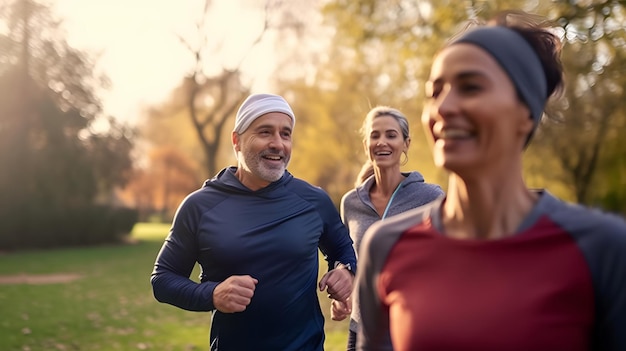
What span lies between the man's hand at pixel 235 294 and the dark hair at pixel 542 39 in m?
1.81

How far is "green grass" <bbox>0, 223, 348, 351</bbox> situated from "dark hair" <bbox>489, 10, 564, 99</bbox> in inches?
299

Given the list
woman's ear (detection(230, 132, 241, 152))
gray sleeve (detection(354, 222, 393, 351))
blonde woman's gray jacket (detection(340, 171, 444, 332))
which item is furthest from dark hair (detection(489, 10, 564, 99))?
blonde woman's gray jacket (detection(340, 171, 444, 332))

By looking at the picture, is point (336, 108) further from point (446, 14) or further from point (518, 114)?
point (518, 114)

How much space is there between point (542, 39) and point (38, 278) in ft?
60.3

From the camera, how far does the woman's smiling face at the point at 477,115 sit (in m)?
1.67

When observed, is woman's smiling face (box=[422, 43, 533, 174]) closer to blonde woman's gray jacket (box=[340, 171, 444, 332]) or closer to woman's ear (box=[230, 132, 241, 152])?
woman's ear (box=[230, 132, 241, 152])

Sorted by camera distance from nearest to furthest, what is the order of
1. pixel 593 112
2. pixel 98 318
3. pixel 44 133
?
pixel 98 318
pixel 593 112
pixel 44 133

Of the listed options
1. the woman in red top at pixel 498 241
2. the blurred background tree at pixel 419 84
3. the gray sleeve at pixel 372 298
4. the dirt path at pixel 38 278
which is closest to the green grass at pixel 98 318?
the dirt path at pixel 38 278

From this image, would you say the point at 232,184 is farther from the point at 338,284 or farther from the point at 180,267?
the point at 338,284

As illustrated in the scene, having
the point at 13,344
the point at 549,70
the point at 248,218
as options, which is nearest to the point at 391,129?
the point at 248,218

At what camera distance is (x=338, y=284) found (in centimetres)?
372

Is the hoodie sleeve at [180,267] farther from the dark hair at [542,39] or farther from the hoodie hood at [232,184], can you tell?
the dark hair at [542,39]

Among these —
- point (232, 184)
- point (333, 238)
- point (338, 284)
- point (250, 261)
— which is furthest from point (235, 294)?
point (333, 238)

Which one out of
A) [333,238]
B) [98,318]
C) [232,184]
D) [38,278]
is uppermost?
[232,184]
